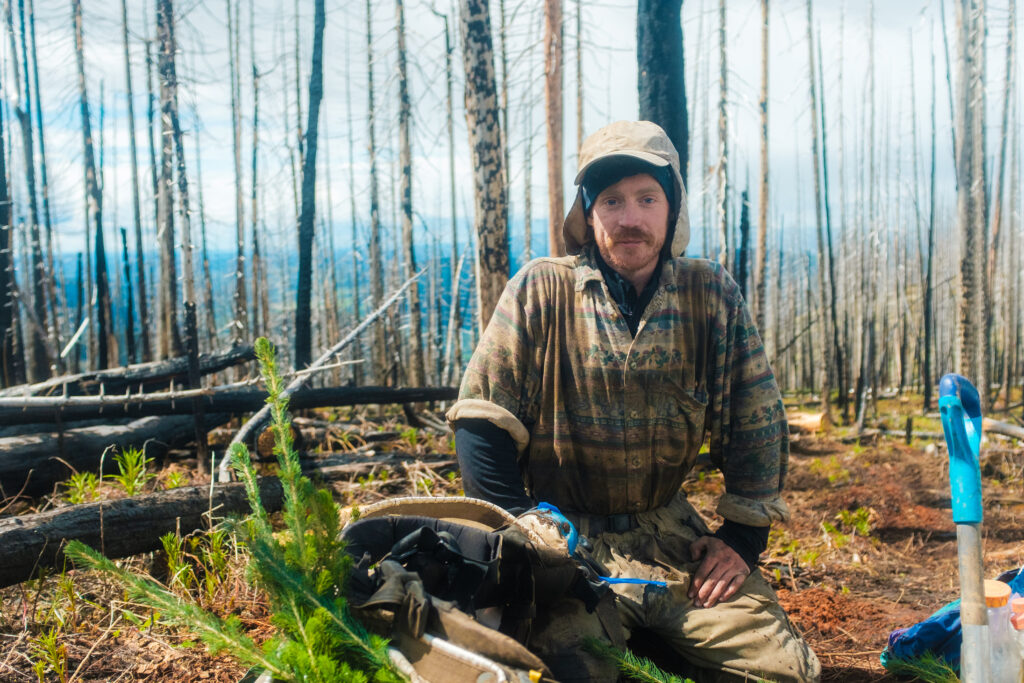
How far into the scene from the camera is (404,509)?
201 cm

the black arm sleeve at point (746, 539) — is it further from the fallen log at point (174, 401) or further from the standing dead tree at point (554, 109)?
the standing dead tree at point (554, 109)

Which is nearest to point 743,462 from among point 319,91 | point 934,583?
point 934,583

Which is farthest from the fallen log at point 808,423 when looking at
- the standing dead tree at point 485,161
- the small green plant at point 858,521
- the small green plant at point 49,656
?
the small green plant at point 49,656

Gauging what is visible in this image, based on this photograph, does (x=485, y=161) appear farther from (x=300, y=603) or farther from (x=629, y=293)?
(x=300, y=603)

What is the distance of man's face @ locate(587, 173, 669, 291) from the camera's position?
2365mm

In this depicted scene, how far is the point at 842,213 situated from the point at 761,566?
2113 cm

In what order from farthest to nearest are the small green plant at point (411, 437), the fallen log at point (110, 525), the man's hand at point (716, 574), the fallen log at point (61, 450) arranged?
the small green plant at point (411, 437)
the fallen log at point (61, 450)
the fallen log at point (110, 525)
the man's hand at point (716, 574)

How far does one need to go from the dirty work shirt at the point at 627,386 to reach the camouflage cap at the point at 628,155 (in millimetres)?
106

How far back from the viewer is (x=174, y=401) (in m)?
5.45

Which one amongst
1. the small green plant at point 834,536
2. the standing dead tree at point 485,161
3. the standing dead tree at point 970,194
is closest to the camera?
the small green plant at point 834,536

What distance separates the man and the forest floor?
2.51ft

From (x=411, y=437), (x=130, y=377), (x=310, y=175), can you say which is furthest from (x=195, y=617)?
(x=310, y=175)

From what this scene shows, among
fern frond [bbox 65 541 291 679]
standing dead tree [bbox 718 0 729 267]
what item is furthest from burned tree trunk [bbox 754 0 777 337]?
fern frond [bbox 65 541 291 679]

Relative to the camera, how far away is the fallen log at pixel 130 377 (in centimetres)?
557
